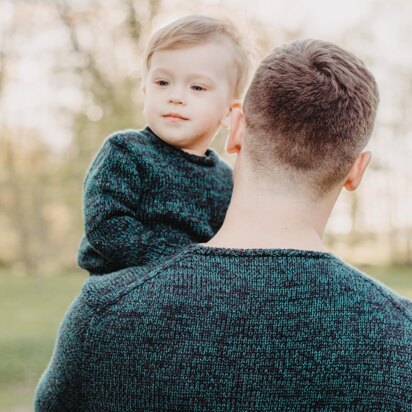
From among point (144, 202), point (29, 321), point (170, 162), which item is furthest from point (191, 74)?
point (29, 321)

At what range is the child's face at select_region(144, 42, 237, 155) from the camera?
212 centimetres

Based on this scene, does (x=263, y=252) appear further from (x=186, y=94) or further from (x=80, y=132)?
(x=80, y=132)

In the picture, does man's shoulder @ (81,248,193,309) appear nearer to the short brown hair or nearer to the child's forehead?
the short brown hair

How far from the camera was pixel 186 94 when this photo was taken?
214cm

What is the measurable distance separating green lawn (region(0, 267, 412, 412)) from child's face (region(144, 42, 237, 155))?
4.59 m

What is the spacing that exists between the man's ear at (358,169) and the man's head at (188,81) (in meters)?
0.62

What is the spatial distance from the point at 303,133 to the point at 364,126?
0.15 m

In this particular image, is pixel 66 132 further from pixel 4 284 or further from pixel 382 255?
pixel 382 255

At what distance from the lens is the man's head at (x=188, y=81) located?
2.12 metres

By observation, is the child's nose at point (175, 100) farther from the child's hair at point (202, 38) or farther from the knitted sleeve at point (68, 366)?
the knitted sleeve at point (68, 366)

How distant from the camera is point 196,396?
1.45 meters

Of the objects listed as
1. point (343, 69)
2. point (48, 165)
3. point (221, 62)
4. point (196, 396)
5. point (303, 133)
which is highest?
point (48, 165)

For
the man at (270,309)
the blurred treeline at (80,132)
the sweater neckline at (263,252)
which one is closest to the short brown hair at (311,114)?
the man at (270,309)

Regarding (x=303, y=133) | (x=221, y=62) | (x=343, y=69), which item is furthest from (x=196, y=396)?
(x=221, y=62)
